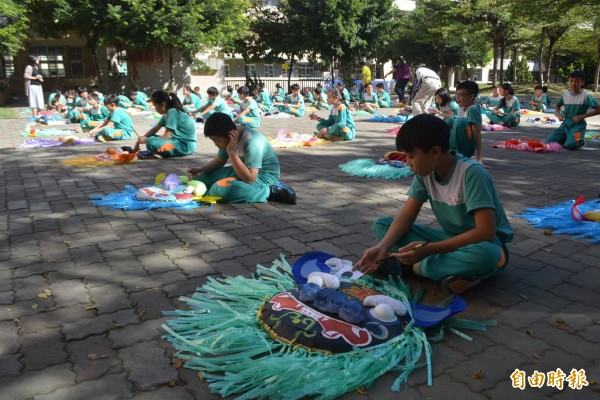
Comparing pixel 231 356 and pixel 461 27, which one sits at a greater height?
pixel 461 27

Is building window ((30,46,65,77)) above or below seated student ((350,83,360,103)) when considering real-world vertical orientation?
above

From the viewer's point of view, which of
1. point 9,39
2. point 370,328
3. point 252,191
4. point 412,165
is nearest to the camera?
point 370,328

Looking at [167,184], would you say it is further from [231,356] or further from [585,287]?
[585,287]

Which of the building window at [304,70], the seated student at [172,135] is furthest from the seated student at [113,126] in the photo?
the building window at [304,70]

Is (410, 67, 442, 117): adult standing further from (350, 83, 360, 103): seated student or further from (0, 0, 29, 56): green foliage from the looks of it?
(0, 0, 29, 56): green foliage

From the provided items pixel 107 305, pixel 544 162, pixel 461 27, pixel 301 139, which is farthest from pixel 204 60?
pixel 107 305

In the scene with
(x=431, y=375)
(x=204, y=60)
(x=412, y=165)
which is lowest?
(x=431, y=375)

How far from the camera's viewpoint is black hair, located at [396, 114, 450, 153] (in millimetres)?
2434

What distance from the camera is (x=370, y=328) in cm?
233

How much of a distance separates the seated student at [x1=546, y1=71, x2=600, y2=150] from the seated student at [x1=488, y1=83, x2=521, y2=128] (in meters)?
2.91

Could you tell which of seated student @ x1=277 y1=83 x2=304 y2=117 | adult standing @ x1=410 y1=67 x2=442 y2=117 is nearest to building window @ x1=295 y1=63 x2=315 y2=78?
seated student @ x1=277 y1=83 x2=304 y2=117

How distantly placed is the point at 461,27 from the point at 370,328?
26.4 m

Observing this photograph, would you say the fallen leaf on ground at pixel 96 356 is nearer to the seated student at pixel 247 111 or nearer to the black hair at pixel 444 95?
the black hair at pixel 444 95

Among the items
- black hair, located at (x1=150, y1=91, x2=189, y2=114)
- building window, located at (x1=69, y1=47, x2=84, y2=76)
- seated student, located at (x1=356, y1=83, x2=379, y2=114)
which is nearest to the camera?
black hair, located at (x1=150, y1=91, x2=189, y2=114)
